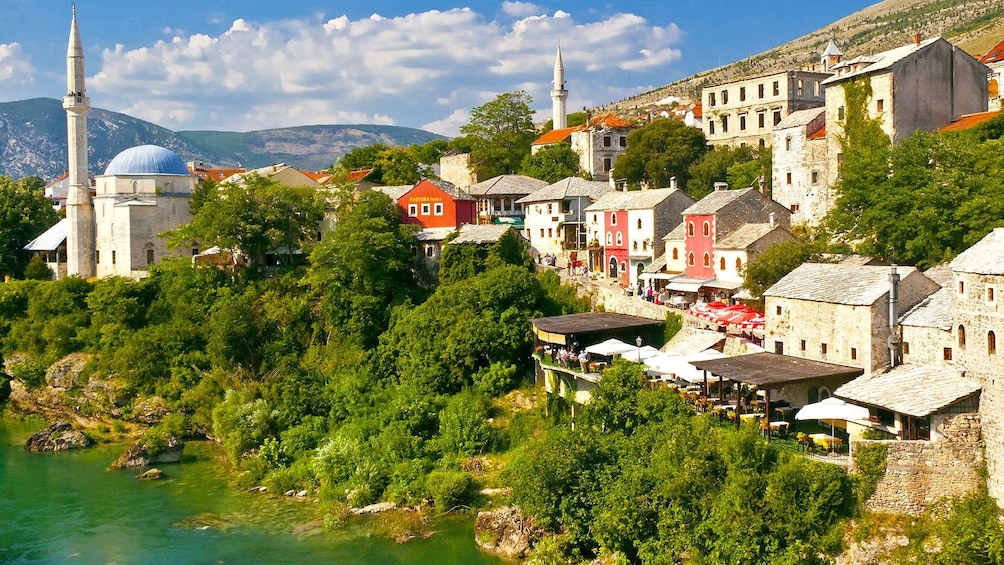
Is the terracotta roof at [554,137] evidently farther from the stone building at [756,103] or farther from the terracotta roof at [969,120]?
the terracotta roof at [969,120]

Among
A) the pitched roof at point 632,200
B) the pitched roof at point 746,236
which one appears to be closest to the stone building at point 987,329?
the pitched roof at point 746,236

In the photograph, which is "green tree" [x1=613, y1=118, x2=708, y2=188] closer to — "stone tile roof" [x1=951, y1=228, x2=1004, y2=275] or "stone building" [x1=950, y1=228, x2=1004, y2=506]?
"stone tile roof" [x1=951, y1=228, x2=1004, y2=275]

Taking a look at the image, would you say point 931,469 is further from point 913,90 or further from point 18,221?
point 18,221

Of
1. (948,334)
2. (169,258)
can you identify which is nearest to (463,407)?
(948,334)

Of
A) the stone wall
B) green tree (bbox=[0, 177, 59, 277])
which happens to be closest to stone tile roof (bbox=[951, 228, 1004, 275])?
the stone wall

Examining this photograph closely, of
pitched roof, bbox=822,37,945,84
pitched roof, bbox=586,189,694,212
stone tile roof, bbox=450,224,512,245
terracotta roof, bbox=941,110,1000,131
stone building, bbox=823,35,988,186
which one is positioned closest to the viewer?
terracotta roof, bbox=941,110,1000,131

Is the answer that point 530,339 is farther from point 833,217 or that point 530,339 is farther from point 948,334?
point 948,334

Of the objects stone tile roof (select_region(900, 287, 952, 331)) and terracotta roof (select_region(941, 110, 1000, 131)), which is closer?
stone tile roof (select_region(900, 287, 952, 331))
